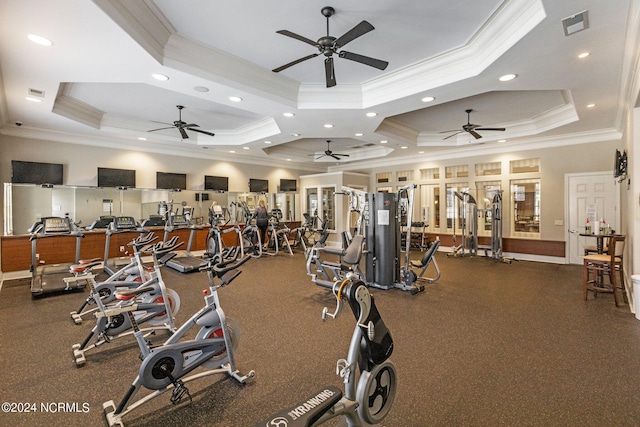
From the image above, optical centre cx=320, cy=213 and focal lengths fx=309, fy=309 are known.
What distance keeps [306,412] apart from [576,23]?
3953mm

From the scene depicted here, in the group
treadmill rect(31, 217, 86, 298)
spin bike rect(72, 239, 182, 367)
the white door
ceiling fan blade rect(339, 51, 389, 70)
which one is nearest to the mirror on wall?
treadmill rect(31, 217, 86, 298)

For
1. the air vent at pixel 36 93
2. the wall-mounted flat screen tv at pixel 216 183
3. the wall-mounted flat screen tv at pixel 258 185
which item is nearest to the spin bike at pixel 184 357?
the air vent at pixel 36 93

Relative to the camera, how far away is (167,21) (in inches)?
135

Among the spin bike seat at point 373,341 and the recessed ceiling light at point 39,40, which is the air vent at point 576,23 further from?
the recessed ceiling light at point 39,40

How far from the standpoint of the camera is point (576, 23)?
9.52 ft

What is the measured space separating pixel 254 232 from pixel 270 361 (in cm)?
626

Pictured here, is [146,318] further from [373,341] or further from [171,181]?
[171,181]

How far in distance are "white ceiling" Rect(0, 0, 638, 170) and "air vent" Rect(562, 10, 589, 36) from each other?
0.06 metres

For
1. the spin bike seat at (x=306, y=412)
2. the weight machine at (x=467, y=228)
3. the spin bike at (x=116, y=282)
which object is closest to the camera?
the spin bike seat at (x=306, y=412)

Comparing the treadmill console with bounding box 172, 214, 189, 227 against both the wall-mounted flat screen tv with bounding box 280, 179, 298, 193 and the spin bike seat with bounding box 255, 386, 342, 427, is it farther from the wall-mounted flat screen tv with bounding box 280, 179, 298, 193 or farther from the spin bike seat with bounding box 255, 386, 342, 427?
the spin bike seat with bounding box 255, 386, 342, 427

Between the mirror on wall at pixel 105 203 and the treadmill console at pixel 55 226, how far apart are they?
3.13ft

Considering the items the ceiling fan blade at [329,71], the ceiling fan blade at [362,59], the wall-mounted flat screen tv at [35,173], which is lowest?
the wall-mounted flat screen tv at [35,173]

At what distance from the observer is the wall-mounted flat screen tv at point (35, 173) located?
6402mm

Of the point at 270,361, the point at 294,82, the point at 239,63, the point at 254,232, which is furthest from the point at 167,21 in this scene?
the point at 254,232
